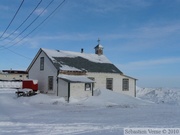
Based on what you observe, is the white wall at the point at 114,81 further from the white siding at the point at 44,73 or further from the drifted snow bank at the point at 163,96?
the white siding at the point at 44,73

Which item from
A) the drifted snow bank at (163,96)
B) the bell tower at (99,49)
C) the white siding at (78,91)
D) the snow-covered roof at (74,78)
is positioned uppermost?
the bell tower at (99,49)

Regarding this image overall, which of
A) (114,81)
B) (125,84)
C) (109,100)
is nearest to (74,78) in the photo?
(109,100)

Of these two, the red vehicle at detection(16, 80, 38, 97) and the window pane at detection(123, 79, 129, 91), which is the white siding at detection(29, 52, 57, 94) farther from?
the window pane at detection(123, 79, 129, 91)

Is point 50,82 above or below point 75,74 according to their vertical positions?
below

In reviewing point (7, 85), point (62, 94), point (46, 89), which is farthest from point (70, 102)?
point (7, 85)

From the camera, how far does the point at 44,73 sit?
30422 mm

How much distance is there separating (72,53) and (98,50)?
552 centimetres

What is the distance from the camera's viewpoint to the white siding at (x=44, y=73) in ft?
94.5

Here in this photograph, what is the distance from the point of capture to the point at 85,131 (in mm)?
10797

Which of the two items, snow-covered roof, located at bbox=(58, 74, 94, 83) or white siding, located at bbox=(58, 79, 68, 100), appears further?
white siding, located at bbox=(58, 79, 68, 100)

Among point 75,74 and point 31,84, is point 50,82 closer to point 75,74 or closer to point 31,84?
point 31,84

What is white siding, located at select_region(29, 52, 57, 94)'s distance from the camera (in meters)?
28.8

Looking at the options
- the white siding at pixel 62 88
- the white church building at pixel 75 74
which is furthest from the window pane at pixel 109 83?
the white siding at pixel 62 88

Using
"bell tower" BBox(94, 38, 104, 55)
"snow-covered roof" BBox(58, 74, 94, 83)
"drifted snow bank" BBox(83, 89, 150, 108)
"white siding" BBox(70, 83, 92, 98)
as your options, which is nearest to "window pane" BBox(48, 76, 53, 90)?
"snow-covered roof" BBox(58, 74, 94, 83)
